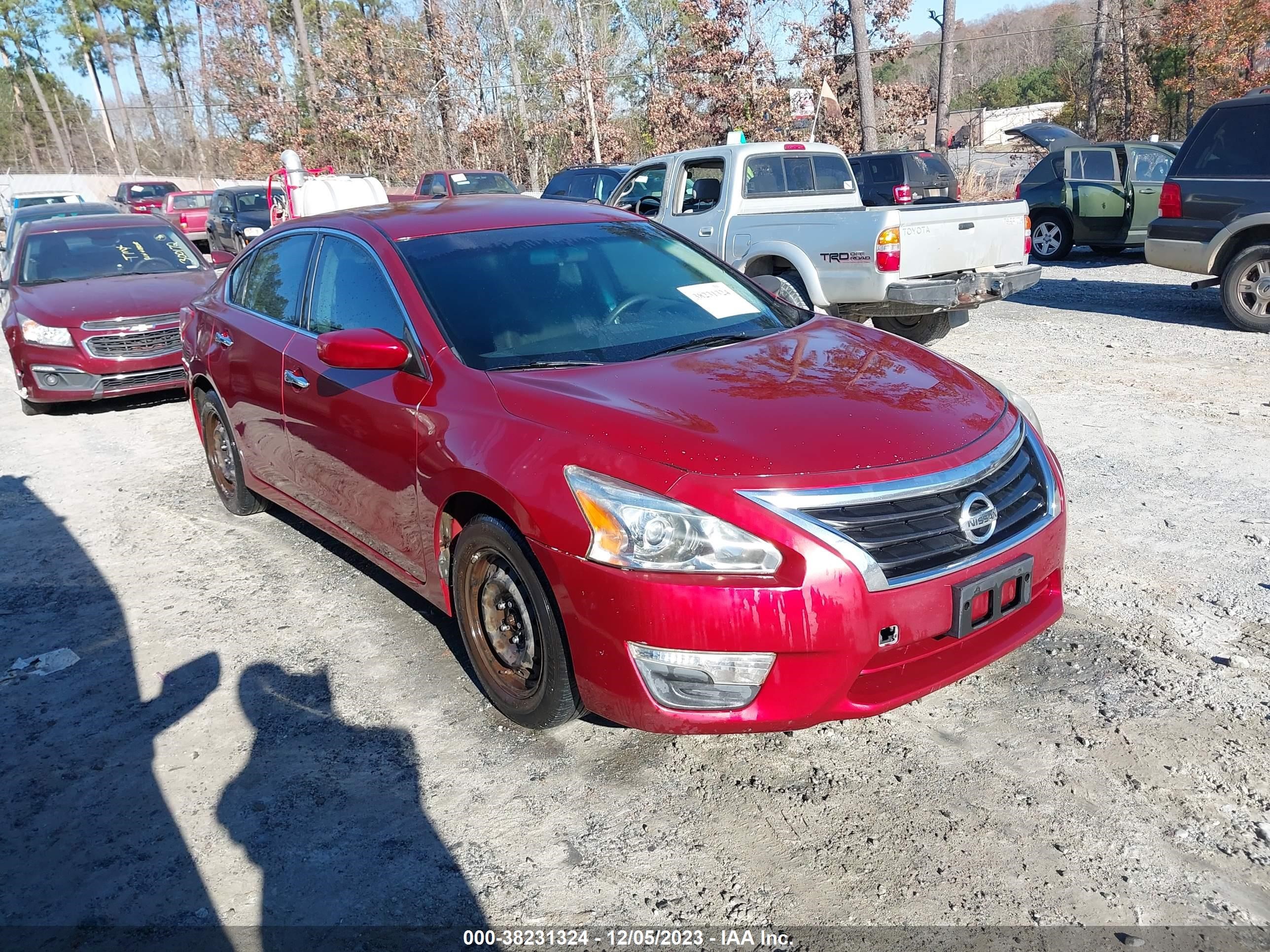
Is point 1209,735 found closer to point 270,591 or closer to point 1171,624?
A: point 1171,624

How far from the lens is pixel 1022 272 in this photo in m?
8.50

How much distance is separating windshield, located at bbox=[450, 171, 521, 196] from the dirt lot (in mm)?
14905

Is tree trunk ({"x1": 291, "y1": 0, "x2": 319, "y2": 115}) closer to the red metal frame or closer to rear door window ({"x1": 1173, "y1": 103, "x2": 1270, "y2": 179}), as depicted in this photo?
the red metal frame

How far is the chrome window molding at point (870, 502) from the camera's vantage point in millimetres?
2699

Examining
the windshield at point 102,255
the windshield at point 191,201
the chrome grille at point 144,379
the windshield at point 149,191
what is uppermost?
the windshield at point 149,191

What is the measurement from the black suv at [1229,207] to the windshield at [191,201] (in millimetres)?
22990

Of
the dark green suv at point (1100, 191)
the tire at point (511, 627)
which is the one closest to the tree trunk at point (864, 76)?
the dark green suv at point (1100, 191)

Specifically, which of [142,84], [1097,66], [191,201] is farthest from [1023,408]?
[142,84]

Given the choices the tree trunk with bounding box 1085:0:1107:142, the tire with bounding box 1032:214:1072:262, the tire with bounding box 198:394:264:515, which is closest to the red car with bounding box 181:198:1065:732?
the tire with bounding box 198:394:264:515

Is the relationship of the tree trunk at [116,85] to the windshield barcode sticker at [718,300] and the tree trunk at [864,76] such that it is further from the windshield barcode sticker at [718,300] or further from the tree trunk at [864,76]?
the windshield barcode sticker at [718,300]

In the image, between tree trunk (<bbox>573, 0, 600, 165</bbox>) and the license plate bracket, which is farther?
tree trunk (<bbox>573, 0, 600, 165</bbox>)

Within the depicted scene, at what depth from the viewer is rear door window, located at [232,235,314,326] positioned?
15.4 feet

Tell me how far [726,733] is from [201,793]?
1.70 metres

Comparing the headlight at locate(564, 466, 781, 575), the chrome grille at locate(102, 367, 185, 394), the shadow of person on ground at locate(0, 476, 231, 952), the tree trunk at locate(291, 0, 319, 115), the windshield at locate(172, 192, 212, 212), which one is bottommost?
the shadow of person on ground at locate(0, 476, 231, 952)
